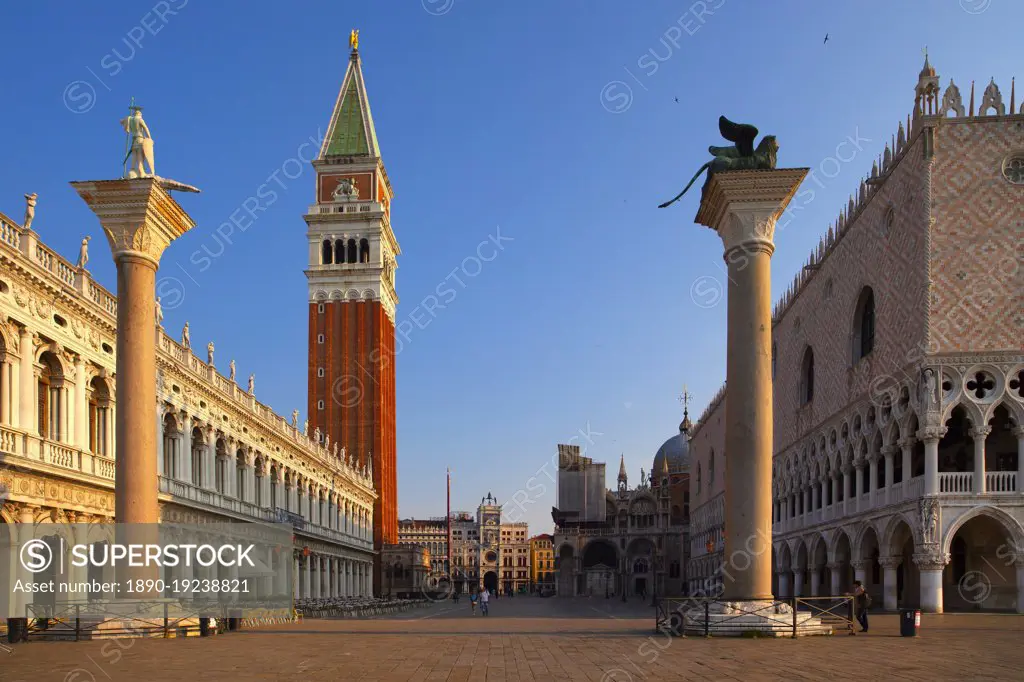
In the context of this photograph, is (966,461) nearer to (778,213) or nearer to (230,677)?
(778,213)

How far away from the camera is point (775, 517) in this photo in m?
65.1

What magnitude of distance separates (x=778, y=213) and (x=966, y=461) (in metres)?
25.8

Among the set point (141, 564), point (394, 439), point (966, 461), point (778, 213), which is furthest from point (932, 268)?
point (394, 439)

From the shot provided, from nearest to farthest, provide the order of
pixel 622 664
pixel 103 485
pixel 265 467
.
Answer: pixel 622 664
pixel 103 485
pixel 265 467

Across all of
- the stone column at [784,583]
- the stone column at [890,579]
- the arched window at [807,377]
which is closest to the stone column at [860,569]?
the stone column at [890,579]

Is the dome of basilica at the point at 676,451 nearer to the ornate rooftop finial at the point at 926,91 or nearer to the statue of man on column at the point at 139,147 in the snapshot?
the ornate rooftop finial at the point at 926,91

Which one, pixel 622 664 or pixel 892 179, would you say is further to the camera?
pixel 892 179

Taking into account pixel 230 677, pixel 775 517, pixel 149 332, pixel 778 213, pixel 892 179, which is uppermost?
pixel 892 179

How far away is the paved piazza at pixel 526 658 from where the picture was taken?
1427cm

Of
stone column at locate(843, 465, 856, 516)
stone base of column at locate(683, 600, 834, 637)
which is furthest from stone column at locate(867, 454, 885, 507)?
stone base of column at locate(683, 600, 834, 637)

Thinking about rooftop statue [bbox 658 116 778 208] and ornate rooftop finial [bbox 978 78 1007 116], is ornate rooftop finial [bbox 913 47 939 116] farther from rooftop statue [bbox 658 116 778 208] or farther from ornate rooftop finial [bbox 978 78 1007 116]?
rooftop statue [bbox 658 116 778 208]

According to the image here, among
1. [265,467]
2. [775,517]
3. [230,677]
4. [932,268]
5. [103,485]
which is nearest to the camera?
[230,677]

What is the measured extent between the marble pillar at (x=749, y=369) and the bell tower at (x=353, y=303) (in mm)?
69522

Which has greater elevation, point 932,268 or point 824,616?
point 932,268
